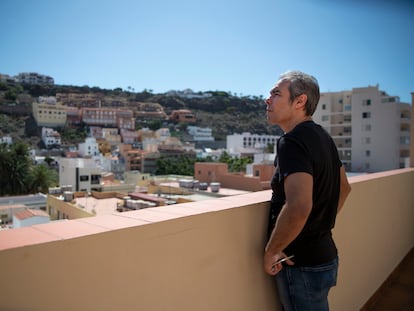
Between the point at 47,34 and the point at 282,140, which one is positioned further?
the point at 47,34

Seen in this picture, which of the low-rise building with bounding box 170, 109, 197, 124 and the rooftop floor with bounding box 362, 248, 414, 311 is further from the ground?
the low-rise building with bounding box 170, 109, 197, 124

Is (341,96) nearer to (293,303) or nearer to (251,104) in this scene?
(293,303)

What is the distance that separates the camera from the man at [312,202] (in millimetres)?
1010

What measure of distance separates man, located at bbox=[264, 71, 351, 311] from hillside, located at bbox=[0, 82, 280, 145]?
6248 cm

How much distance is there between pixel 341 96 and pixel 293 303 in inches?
1367

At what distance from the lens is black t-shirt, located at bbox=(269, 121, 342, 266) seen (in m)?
1.00

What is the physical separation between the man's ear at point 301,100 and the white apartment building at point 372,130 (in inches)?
1181

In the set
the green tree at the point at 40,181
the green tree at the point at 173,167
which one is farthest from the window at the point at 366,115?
the green tree at the point at 40,181

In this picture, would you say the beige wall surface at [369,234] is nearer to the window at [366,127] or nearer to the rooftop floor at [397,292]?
the rooftop floor at [397,292]

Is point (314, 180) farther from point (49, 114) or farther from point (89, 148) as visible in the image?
point (49, 114)

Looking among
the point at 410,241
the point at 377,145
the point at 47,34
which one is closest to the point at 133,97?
the point at 47,34

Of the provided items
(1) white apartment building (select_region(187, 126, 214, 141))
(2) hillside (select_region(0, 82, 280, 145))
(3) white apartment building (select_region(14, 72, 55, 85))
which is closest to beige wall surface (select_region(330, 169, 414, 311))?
(2) hillside (select_region(0, 82, 280, 145))

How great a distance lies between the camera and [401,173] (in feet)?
9.30

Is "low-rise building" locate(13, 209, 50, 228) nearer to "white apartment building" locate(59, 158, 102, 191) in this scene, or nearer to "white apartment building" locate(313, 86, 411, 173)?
"white apartment building" locate(59, 158, 102, 191)
